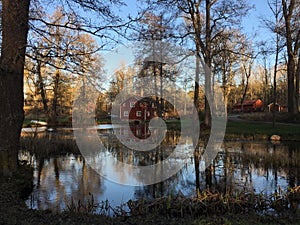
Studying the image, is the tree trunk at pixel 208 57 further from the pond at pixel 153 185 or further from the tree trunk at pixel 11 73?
the tree trunk at pixel 11 73

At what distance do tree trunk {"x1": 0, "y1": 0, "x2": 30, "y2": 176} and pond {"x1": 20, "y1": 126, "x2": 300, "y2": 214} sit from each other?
1263 mm

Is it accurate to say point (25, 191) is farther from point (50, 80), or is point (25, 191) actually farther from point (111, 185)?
point (50, 80)

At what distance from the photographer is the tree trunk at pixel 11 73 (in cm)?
684

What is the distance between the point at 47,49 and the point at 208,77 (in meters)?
15.1

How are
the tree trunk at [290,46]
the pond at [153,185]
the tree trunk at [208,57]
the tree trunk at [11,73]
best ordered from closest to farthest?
the tree trunk at [11,73]
the pond at [153,185]
the tree trunk at [208,57]
the tree trunk at [290,46]

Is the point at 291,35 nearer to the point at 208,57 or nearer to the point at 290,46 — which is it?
the point at 290,46

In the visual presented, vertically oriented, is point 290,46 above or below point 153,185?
above

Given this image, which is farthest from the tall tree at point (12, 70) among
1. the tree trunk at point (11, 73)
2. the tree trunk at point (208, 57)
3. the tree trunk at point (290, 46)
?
the tree trunk at point (290, 46)

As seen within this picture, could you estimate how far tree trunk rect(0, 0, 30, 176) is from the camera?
22.4 feet

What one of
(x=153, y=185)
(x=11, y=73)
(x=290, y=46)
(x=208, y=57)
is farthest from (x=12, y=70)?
(x=290, y=46)

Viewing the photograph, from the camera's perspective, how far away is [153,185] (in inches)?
318

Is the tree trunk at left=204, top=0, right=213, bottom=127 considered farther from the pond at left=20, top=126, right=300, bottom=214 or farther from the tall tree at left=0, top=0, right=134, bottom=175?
the tall tree at left=0, top=0, right=134, bottom=175

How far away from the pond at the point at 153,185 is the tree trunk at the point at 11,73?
1.26 metres

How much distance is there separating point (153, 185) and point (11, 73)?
4614 millimetres
